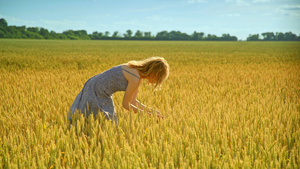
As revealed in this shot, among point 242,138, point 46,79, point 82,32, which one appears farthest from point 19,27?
point 242,138

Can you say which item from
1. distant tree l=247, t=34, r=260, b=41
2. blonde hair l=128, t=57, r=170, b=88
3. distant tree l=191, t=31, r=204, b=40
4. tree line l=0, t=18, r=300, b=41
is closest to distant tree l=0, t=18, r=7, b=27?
tree line l=0, t=18, r=300, b=41

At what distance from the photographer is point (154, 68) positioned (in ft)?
9.56

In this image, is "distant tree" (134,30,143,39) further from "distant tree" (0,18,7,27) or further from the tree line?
"distant tree" (0,18,7,27)

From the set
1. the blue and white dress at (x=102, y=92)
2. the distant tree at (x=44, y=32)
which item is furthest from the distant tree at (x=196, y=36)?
the blue and white dress at (x=102, y=92)

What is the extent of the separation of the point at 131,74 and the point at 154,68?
1.00ft

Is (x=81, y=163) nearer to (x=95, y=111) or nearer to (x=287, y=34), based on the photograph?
(x=95, y=111)

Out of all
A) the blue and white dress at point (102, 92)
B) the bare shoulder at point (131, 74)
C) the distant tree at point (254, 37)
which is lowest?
the blue and white dress at point (102, 92)

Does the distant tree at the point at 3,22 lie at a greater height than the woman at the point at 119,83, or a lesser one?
greater

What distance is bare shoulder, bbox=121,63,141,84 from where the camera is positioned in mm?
2996

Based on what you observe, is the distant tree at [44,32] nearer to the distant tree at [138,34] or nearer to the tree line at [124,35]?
the tree line at [124,35]

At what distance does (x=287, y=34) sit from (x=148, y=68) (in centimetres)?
11075

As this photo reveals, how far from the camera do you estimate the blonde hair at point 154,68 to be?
9.51 feet

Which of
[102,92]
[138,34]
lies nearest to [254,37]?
[138,34]

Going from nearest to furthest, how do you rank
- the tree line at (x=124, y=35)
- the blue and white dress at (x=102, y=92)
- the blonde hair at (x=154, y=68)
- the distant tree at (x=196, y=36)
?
the blonde hair at (x=154, y=68) < the blue and white dress at (x=102, y=92) < the tree line at (x=124, y=35) < the distant tree at (x=196, y=36)
